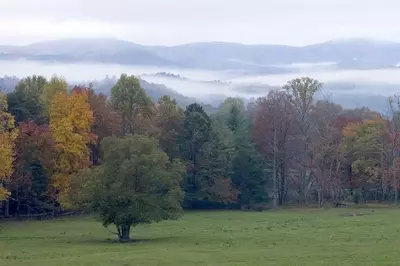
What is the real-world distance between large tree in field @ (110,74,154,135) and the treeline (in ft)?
0.41

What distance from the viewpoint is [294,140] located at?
98.2 metres

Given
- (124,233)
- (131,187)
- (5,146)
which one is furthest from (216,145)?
(124,233)

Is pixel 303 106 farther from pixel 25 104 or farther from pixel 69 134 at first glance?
pixel 25 104

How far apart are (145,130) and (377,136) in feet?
93.6

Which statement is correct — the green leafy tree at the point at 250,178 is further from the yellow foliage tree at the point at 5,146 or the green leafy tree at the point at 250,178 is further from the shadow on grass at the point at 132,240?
the shadow on grass at the point at 132,240

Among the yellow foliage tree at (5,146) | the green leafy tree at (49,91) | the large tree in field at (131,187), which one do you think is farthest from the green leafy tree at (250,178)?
the large tree in field at (131,187)

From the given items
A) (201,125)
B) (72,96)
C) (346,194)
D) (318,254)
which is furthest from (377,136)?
(318,254)

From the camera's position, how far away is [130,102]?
301 ft

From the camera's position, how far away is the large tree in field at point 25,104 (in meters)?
84.7

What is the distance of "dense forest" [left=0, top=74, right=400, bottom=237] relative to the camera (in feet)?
255

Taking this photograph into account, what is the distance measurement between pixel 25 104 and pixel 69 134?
31.4ft

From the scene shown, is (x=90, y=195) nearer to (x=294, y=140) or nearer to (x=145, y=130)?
(x=145, y=130)

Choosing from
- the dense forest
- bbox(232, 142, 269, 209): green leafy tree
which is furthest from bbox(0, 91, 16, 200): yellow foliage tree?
bbox(232, 142, 269, 209): green leafy tree

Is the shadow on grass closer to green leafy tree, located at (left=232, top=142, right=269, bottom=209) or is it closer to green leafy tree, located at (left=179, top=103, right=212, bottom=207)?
green leafy tree, located at (left=179, top=103, right=212, bottom=207)
